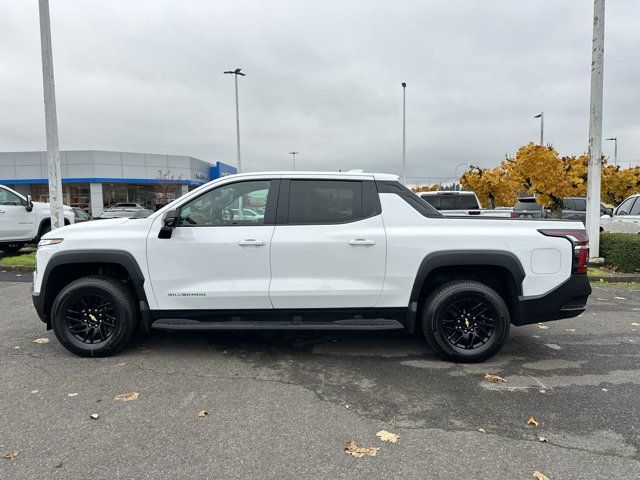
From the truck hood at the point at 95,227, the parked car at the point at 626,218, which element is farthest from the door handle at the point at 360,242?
the parked car at the point at 626,218

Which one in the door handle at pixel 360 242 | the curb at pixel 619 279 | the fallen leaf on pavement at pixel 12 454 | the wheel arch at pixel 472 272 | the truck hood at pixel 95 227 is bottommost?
the fallen leaf on pavement at pixel 12 454

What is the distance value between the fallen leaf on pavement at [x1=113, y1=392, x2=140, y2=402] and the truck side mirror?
144 cm

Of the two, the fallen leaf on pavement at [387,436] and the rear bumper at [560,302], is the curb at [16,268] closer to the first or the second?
the fallen leaf on pavement at [387,436]

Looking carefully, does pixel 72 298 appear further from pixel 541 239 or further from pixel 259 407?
pixel 541 239

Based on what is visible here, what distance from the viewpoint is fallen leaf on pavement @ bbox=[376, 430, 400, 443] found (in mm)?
2988

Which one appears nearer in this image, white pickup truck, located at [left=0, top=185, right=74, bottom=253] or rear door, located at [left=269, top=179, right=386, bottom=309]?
rear door, located at [left=269, top=179, right=386, bottom=309]

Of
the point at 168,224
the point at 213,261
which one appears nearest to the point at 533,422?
the point at 213,261

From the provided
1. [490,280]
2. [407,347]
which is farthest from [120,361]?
[490,280]

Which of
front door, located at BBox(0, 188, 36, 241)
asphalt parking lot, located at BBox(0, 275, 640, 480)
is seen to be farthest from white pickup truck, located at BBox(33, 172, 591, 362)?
front door, located at BBox(0, 188, 36, 241)

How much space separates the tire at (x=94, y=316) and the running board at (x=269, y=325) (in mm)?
354

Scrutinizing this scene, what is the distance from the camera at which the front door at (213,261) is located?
4.23 meters

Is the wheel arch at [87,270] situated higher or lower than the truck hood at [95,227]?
lower

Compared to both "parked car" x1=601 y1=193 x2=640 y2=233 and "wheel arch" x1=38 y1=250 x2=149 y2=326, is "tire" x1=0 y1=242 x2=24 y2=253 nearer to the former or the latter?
"wheel arch" x1=38 y1=250 x2=149 y2=326

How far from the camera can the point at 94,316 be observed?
446 centimetres
